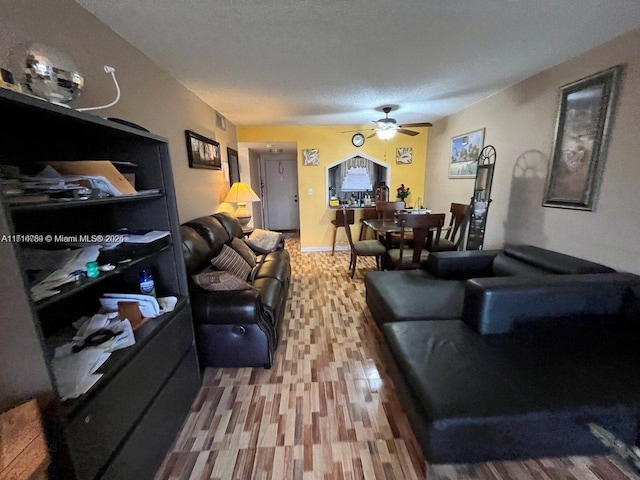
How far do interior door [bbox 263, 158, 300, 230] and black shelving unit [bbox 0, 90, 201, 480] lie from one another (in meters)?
5.59

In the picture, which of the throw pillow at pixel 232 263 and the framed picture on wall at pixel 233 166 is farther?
the framed picture on wall at pixel 233 166

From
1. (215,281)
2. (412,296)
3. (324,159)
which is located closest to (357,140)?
(324,159)

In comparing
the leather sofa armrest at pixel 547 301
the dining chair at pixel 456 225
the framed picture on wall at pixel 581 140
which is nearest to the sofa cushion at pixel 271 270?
the leather sofa armrest at pixel 547 301

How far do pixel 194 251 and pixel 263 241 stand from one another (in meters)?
1.33

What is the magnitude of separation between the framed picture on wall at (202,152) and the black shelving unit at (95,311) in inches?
55.2

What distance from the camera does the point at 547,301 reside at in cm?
158

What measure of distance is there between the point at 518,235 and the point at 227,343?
2.93 metres

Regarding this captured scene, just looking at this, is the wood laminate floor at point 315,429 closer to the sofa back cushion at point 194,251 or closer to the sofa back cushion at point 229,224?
the sofa back cushion at point 194,251

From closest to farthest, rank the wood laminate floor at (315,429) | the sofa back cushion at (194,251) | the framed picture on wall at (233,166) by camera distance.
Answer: the wood laminate floor at (315,429) < the sofa back cushion at (194,251) < the framed picture on wall at (233,166)

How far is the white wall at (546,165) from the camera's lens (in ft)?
5.74

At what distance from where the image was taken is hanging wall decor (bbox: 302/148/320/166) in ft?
15.6

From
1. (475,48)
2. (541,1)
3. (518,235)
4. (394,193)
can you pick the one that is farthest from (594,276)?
(394,193)

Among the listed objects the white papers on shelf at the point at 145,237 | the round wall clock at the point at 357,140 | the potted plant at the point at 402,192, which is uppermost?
the round wall clock at the point at 357,140

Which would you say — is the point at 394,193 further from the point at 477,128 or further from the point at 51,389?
the point at 51,389
